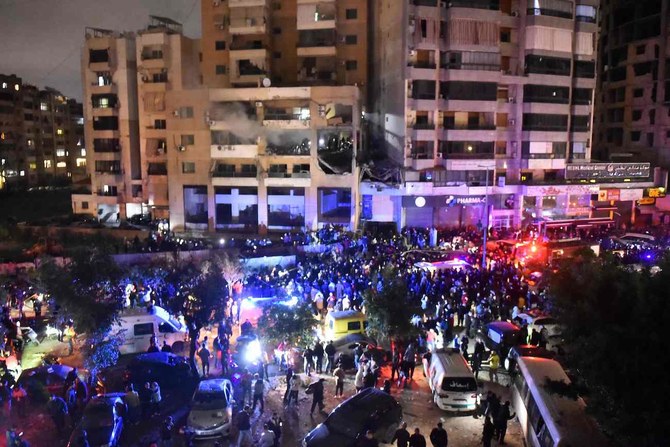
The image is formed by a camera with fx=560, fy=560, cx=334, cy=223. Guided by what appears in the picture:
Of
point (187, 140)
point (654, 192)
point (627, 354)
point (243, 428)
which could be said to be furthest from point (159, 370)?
point (654, 192)

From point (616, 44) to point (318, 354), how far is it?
50986 mm

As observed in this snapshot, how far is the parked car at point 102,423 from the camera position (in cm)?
1231

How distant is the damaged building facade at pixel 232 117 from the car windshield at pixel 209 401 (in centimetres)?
2753

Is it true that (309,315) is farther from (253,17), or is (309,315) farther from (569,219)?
(253,17)

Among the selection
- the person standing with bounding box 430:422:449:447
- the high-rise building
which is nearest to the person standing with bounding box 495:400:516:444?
the person standing with bounding box 430:422:449:447

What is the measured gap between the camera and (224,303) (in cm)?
1923

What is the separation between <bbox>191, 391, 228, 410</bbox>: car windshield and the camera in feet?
44.6

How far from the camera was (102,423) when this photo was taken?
12.6 meters

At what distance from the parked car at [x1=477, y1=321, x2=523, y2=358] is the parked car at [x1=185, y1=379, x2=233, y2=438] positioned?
8703 millimetres

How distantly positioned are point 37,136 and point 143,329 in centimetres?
7491

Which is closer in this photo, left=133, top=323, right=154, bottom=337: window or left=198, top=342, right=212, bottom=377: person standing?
left=198, top=342, right=212, bottom=377: person standing

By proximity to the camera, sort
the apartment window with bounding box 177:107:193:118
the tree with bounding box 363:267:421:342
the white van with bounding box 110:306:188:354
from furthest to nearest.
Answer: the apartment window with bounding box 177:107:193:118
the white van with bounding box 110:306:188:354
the tree with bounding box 363:267:421:342

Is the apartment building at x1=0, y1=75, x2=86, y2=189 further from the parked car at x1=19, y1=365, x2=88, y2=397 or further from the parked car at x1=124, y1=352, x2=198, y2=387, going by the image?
the parked car at x1=124, y1=352, x2=198, y2=387

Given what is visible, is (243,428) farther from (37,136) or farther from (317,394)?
(37,136)
